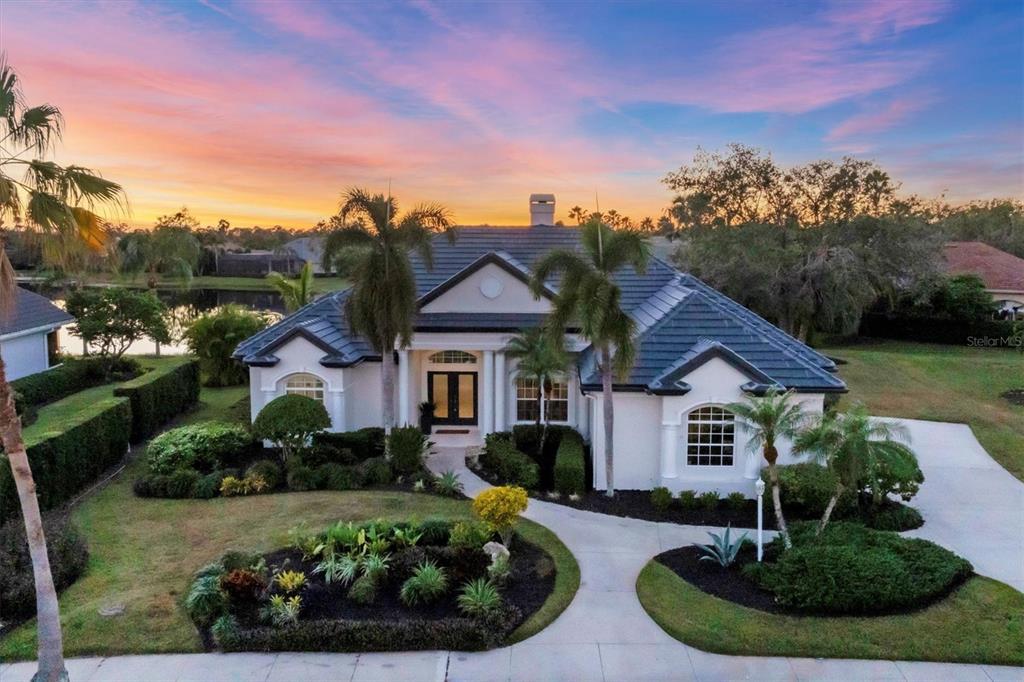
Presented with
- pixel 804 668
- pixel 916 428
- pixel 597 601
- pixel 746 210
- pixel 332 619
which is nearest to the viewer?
pixel 804 668

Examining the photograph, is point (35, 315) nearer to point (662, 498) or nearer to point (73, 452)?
point (73, 452)

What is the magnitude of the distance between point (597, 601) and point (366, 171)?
54.0 ft

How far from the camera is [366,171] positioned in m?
22.4

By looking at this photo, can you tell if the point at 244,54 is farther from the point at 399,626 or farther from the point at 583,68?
the point at 399,626

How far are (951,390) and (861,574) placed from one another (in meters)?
20.0

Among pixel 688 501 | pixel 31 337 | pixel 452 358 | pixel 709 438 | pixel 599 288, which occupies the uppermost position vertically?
pixel 599 288

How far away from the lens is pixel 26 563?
11188 mm

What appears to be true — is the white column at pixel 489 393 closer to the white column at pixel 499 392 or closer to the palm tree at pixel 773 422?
the white column at pixel 499 392

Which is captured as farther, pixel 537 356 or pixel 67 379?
pixel 67 379

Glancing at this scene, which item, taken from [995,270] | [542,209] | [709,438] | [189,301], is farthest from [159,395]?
[995,270]

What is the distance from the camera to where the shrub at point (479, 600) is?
32.8 feet

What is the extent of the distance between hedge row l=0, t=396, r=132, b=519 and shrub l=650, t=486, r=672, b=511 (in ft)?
43.6

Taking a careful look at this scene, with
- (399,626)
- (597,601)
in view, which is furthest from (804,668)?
(399,626)

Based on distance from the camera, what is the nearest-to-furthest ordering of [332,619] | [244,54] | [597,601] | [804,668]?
[804,668], [332,619], [597,601], [244,54]
